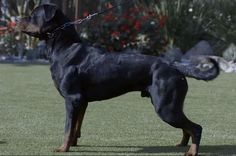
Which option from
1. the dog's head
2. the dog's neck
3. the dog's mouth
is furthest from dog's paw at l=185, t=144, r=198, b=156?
the dog's mouth

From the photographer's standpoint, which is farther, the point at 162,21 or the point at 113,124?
the point at 162,21

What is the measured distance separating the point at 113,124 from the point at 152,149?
2083mm

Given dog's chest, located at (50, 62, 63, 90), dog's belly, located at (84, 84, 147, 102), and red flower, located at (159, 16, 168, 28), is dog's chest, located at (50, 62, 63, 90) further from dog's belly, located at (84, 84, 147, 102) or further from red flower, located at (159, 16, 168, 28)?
red flower, located at (159, 16, 168, 28)

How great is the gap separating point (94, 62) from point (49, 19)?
0.76 meters

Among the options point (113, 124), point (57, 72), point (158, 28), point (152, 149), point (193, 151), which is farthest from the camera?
point (158, 28)

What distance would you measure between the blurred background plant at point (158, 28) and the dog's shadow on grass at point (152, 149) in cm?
1741

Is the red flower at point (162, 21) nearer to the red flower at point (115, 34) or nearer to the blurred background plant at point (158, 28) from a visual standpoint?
the blurred background plant at point (158, 28)

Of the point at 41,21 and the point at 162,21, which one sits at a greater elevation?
the point at 41,21

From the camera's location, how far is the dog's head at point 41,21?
8.34m

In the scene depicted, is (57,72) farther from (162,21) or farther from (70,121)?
(162,21)

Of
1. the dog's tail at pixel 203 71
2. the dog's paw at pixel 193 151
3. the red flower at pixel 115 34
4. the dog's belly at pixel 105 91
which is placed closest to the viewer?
the dog's paw at pixel 193 151

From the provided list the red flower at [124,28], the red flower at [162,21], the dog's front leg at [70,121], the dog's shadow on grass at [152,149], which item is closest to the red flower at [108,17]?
the red flower at [124,28]

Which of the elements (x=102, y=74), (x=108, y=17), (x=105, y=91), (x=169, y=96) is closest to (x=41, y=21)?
(x=102, y=74)

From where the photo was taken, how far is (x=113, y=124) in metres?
10.6
